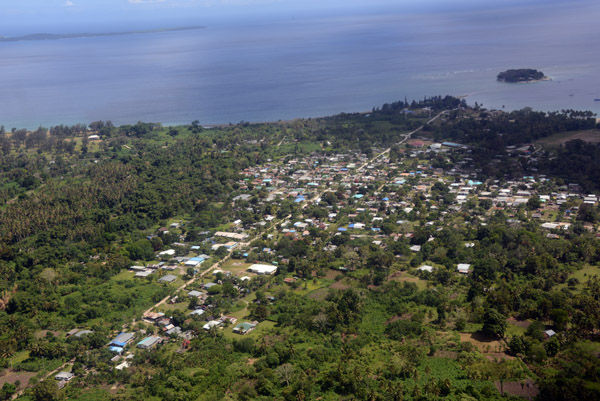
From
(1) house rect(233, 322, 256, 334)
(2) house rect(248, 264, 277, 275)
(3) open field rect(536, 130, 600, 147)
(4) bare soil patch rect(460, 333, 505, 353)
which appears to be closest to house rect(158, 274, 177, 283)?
(2) house rect(248, 264, 277, 275)

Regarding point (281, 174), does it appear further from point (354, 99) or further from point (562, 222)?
point (354, 99)

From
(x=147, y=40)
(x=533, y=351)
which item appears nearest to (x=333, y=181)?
(x=533, y=351)

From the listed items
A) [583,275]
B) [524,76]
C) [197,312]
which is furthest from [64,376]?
[524,76]

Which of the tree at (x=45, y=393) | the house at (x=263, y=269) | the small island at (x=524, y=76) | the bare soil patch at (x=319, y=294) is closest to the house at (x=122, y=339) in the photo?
the tree at (x=45, y=393)

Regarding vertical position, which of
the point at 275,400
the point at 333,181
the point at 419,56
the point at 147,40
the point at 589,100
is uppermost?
the point at 147,40

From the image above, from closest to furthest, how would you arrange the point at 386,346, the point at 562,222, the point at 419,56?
the point at 386,346 < the point at 562,222 < the point at 419,56

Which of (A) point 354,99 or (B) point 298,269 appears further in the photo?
(A) point 354,99
